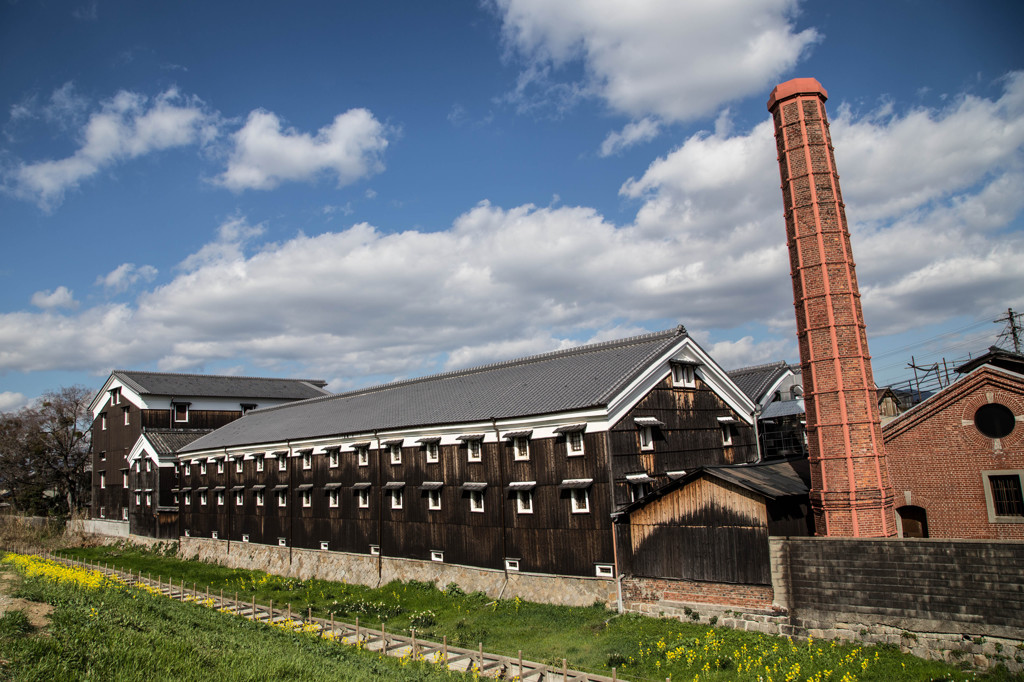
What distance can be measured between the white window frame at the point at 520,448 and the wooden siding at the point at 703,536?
5.19 meters

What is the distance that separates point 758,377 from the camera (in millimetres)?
38219

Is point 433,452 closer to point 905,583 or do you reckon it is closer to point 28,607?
point 28,607

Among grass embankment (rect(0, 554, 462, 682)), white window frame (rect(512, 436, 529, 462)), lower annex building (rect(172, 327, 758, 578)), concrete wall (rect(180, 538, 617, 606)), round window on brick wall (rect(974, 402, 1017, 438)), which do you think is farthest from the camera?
white window frame (rect(512, 436, 529, 462))

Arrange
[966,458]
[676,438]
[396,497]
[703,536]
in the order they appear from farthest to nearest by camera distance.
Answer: [396,497] → [676,438] → [966,458] → [703,536]

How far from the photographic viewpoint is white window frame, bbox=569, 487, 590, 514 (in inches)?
936

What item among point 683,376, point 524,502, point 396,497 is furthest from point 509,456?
point 683,376

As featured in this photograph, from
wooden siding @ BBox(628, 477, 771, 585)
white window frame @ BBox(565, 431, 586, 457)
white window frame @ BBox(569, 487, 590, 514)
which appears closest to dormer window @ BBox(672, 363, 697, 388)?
white window frame @ BBox(565, 431, 586, 457)

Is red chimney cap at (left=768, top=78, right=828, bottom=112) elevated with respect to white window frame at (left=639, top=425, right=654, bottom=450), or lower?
elevated

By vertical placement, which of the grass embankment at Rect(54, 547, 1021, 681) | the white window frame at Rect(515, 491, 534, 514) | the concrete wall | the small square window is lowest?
the grass embankment at Rect(54, 547, 1021, 681)

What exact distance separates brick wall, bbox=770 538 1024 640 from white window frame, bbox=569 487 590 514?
6935 mm

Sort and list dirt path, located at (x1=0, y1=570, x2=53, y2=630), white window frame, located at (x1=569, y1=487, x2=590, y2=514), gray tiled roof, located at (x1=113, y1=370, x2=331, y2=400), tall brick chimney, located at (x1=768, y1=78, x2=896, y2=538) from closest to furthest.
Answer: dirt path, located at (x1=0, y1=570, x2=53, y2=630) < tall brick chimney, located at (x1=768, y1=78, x2=896, y2=538) < white window frame, located at (x1=569, y1=487, x2=590, y2=514) < gray tiled roof, located at (x1=113, y1=370, x2=331, y2=400)

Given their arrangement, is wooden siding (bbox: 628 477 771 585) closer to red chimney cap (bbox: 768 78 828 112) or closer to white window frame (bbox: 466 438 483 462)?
white window frame (bbox: 466 438 483 462)

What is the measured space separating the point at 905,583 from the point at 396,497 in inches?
857

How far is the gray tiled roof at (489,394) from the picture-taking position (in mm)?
26000
